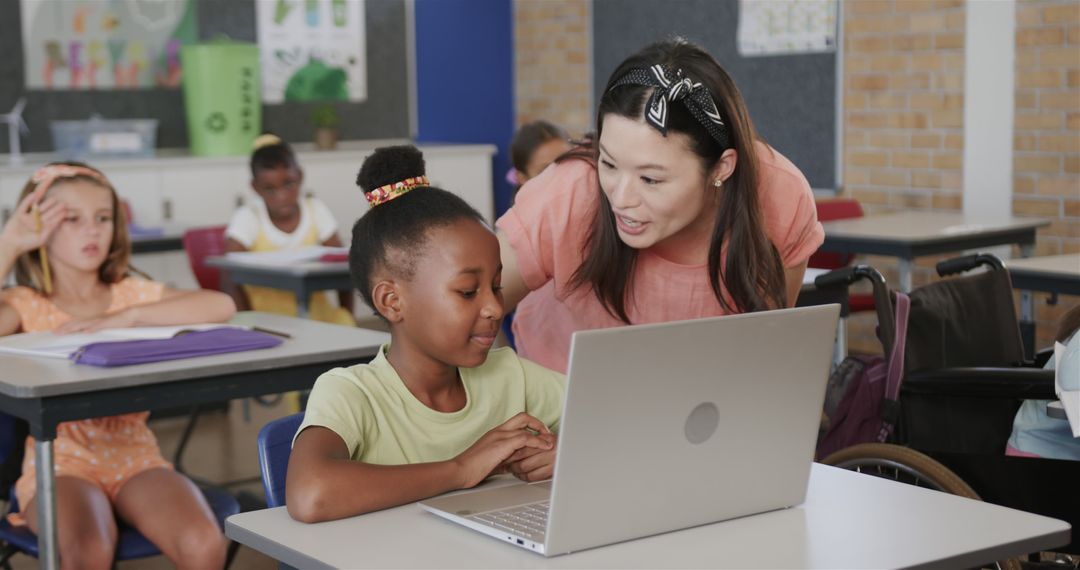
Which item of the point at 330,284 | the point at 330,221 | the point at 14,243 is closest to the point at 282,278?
the point at 330,284

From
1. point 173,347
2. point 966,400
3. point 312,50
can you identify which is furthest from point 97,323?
point 312,50

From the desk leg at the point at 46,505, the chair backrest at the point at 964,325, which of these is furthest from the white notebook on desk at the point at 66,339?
the chair backrest at the point at 964,325

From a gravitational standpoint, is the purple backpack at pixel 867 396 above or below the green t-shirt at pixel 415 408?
below

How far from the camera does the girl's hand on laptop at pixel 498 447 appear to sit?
150 centimetres

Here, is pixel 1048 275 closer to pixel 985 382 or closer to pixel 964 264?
pixel 964 264

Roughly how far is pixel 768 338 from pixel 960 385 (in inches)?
43.9

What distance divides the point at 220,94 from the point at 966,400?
4356mm

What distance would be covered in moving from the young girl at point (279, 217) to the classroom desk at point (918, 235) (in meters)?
1.69

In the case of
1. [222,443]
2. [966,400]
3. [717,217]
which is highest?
[717,217]

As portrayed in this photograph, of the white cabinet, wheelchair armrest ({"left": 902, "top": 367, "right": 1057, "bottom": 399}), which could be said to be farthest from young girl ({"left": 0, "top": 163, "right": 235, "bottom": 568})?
the white cabinet

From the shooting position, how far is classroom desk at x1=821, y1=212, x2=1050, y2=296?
13.5 ft

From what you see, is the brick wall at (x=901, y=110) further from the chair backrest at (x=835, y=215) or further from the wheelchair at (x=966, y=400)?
the wheelchair at (x=966, y=400)

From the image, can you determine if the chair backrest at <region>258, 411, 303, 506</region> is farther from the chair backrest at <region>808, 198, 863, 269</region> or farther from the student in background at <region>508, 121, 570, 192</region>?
Answer: the chair backrest at <region>808, 198, 863, 269</region>

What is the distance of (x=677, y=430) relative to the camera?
1263mm
